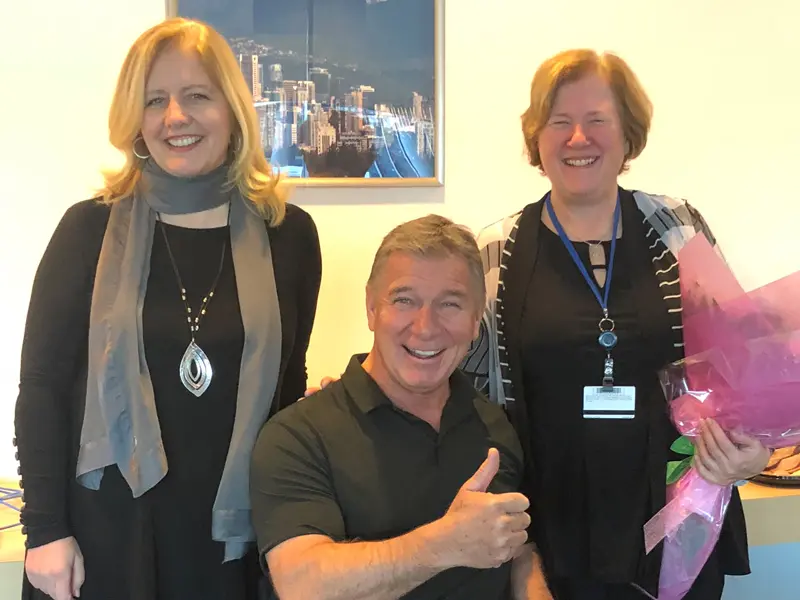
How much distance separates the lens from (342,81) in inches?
90.2

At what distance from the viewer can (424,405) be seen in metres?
1.38

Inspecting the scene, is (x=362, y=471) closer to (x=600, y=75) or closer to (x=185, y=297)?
(x=185, y=297)

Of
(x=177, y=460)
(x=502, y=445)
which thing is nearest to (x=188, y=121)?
(x=177, y=460)

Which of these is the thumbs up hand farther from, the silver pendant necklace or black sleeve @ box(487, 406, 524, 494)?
the silver pendant necklace

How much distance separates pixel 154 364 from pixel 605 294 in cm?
102

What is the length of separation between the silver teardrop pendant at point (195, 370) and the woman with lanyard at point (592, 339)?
0.68 meters

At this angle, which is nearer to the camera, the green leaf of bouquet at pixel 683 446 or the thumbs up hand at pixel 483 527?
the thumbs up hand at pixel 483 527

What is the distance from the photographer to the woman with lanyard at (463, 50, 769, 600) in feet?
5.01

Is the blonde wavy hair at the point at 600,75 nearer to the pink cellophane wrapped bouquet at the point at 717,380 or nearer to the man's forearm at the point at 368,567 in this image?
the pink cellophane wrapped bouquet at the point at 717,380

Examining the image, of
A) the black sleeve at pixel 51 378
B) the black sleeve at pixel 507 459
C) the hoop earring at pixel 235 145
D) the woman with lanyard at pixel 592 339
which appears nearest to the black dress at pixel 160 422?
the black sleeve at pixel 51 378

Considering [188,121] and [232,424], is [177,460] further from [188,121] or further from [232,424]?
[188,121]

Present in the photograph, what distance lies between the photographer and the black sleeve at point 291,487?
117cm

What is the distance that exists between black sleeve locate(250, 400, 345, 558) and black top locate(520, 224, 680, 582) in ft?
1.89

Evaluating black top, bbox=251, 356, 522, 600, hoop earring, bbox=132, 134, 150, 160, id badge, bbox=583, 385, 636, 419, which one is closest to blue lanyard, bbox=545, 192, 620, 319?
id badge, bbox=583, 385, 636, 419
